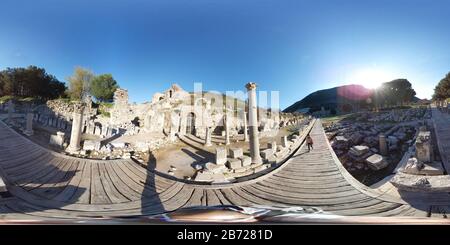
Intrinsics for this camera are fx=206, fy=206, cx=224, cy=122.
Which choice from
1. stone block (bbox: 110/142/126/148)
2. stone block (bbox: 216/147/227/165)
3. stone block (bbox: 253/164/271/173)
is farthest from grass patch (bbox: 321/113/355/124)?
stone block (bbox: 110/142/126/148)

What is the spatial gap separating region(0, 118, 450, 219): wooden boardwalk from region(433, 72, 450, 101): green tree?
0.76 m

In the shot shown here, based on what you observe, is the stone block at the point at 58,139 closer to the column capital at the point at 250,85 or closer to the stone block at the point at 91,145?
the stone block at the point at 91,145

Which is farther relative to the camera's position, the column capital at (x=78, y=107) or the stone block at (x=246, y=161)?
the stone block at (x=246, y=161)

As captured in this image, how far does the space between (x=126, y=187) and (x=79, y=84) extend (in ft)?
2.60

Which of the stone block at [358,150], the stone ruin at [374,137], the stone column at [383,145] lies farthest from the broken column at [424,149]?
the stone block at [358,150]

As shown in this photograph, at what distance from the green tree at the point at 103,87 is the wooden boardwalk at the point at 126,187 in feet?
1.55

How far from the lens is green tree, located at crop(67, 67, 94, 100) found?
1395 mm

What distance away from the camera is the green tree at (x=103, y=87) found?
1.38m

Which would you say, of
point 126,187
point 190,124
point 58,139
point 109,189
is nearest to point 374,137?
point 190,124

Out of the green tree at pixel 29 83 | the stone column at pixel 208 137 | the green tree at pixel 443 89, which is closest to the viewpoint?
the green tree at pixel 443 89

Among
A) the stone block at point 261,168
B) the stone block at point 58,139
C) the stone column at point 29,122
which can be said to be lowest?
the stone block at point 261,168

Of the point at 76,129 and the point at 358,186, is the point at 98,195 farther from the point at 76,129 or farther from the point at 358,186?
the point at 358,186
